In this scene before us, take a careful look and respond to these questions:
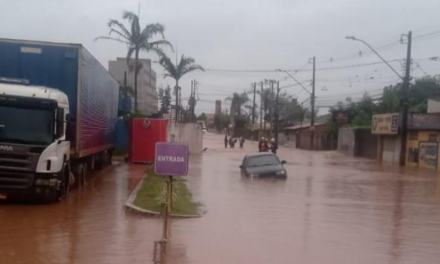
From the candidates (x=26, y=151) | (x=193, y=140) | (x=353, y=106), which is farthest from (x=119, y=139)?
(x=353, y=106)

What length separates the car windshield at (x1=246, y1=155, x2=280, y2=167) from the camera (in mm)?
29484

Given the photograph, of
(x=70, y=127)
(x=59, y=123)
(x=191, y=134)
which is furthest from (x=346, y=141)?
(x=59, y=123)

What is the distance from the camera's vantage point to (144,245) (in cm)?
1142

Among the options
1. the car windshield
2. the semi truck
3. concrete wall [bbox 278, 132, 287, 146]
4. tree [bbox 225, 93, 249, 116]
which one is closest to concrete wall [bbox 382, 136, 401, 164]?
the car windshield

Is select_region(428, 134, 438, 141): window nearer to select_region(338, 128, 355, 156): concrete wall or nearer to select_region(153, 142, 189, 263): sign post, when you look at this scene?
select_region(338, 128, 355, 156): concrete wall

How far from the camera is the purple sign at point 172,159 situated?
10.5m

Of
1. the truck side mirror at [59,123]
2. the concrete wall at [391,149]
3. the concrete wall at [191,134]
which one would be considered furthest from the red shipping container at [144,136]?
the concrete wall at [391,149]

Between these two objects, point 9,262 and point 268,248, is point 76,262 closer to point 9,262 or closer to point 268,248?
point 9,262

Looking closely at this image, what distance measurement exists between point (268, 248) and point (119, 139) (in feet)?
90.8

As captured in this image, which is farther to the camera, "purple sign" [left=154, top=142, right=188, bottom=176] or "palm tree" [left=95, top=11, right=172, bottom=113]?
"palm tree" [left=95, top=11, right=172, bottom=113]

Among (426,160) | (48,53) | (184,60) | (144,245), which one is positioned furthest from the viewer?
(184,60)

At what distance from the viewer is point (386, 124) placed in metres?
52.3

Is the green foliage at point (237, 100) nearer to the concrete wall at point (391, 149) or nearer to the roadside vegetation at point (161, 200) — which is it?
the concrete wall at point (391, 149)

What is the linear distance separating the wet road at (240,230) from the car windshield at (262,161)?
644cm
